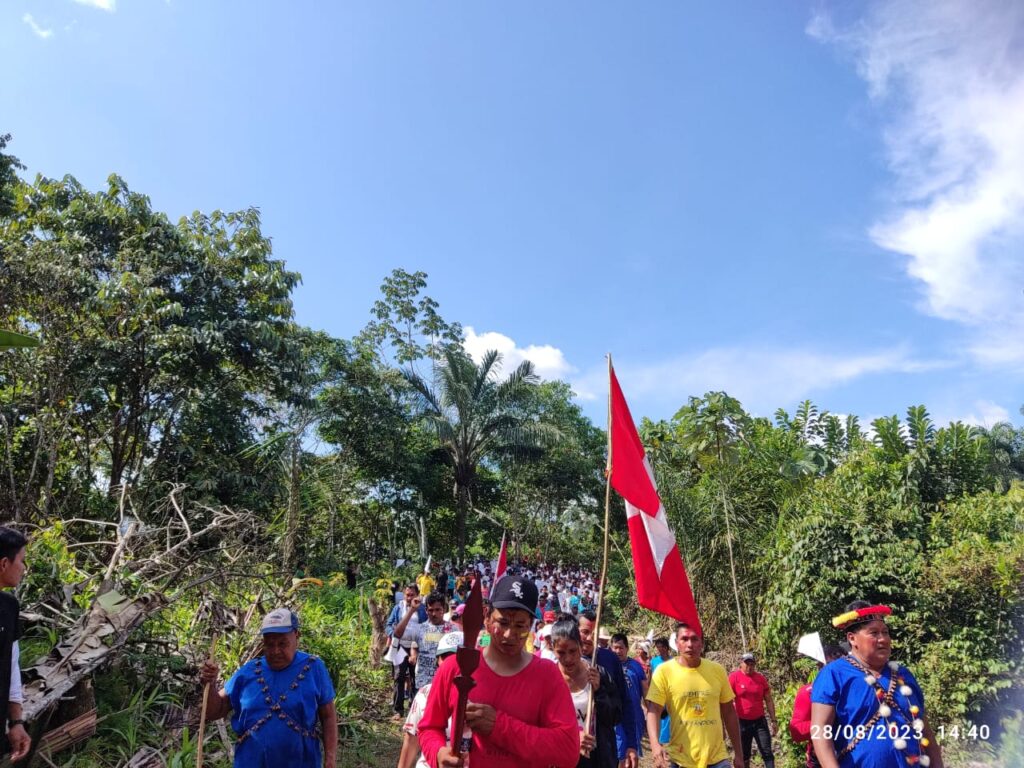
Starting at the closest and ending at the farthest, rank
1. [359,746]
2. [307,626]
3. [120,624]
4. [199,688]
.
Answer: [120,624]
[199,688]
[359,746]
[307,626]

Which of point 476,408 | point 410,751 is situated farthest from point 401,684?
point 476,408

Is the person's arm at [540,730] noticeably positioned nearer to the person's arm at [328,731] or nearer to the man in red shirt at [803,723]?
the person's arm at [328,731]

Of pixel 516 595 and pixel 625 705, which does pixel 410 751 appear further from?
pixel 516 595

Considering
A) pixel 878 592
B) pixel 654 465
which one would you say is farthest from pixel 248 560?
pixel 654 465

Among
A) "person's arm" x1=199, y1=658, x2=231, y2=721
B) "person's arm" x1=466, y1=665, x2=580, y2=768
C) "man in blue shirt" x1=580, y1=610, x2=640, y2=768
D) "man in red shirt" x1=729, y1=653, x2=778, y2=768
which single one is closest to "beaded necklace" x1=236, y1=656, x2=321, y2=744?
"person's arm" x1=199, y1=658, x2=231, y2=721

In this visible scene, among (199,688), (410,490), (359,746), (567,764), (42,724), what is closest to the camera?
(567,764)

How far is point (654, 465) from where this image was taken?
13656 millimetres

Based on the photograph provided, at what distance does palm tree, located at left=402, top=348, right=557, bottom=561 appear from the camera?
19156 millimetres

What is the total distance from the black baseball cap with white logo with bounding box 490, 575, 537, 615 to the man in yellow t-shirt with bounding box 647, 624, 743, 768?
2.17 m

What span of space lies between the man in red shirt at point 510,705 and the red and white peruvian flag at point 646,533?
77.1 inches

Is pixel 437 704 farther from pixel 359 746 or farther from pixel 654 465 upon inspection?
pixel 654 465

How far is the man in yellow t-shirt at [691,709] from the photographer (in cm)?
399

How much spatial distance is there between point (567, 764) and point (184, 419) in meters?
12.7

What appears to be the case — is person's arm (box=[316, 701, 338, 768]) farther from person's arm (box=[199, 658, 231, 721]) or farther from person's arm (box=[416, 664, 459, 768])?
person's arm (box=[416, 664, 459, 768])
